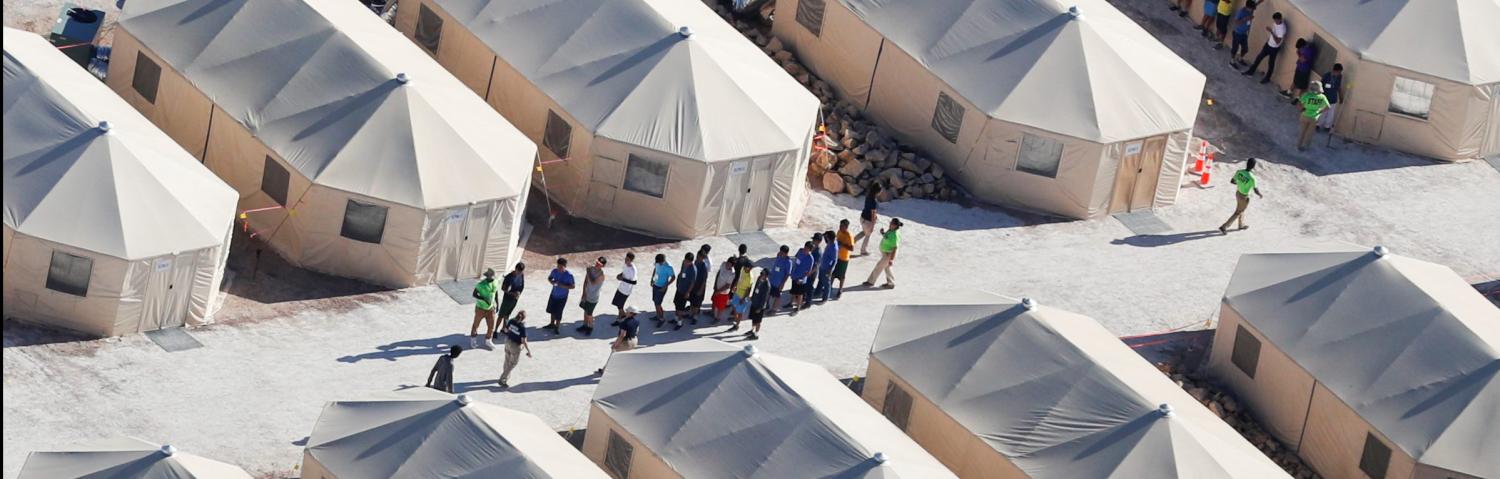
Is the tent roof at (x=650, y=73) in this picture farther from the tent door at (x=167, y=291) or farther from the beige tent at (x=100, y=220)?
the tent door at (x=167, y=291)

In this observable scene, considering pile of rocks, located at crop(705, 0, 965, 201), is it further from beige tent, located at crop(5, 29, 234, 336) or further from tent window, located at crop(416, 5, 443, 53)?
beige tent, located at crop(5, 29, 234, 336)

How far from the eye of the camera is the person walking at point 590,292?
41.4 m

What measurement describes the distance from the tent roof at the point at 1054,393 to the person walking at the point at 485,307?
17.2 ft

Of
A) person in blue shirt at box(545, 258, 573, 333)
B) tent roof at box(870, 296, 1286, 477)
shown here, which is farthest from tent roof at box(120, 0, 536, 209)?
tent roof at box(870, 296, 1286, 477)

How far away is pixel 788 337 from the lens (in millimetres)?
42781

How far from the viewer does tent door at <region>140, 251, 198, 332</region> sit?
131 feet

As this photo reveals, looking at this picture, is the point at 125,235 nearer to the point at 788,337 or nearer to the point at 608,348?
the point at 608,348

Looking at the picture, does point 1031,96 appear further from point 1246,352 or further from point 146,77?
point 146,77

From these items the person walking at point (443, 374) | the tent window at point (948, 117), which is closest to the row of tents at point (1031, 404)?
the person walking at point (443, 374)

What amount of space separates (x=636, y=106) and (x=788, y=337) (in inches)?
186

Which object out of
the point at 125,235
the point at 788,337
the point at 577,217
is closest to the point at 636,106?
the point at 577,217

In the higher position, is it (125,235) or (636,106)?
(636,106)

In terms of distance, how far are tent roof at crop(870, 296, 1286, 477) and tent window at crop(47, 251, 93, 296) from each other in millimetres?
10639

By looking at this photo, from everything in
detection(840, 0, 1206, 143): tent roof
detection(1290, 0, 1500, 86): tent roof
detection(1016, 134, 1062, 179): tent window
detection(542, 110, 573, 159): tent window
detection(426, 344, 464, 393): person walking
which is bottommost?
detection(426, 344, 464, 393): person walking
